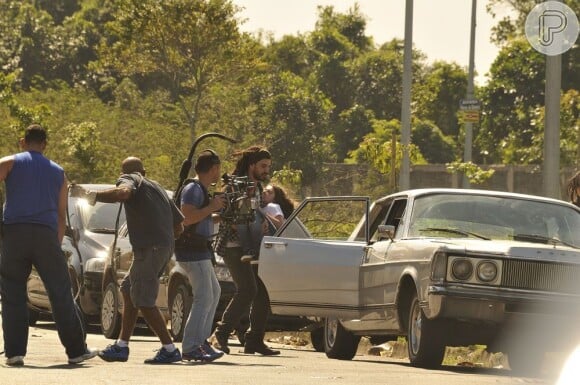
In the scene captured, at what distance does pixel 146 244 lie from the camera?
13.6m

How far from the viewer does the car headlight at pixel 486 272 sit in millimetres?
13727

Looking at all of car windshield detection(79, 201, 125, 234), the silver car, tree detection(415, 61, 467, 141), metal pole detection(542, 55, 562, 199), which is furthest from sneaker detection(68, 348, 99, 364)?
tree detection(415, 61, 467, 141)

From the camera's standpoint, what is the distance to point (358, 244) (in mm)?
15766

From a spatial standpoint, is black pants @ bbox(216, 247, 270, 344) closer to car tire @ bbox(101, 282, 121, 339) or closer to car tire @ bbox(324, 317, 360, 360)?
car tire @ bbox(324, 317, 360, 360)

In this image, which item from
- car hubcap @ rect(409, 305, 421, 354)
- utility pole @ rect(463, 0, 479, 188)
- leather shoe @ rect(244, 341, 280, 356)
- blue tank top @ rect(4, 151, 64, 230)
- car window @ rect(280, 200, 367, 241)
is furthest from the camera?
utility pole @ rect(463, 0, 479, 188)

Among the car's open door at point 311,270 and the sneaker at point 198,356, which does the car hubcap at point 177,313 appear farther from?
the sneaker at point 198,356

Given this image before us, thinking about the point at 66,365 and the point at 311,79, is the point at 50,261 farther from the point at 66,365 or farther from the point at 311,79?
the point at 311,79

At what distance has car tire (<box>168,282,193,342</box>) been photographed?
17859mm

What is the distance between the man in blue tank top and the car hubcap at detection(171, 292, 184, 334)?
467 centimetres

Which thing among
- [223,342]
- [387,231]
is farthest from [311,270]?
[387,231]

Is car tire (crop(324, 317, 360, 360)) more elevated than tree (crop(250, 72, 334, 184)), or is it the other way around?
tree (crop(250, 72, 334, 184))

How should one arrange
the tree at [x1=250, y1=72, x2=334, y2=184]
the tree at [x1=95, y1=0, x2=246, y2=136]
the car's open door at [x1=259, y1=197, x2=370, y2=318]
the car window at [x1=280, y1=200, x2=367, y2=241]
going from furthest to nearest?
1. the tree at [x1=250, y1=72, x2=334, y2=184]
2. the tree at [x1=95, y1=0, x2=246, y2=136]
3. the car window at [x1=280, y1=200, x2=367, y2=241]
4. the car's open door at [x1=259, y1=197, x2=370, y2=318]

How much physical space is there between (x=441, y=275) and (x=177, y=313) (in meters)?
5.01

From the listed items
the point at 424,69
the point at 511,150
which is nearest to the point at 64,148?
the point at 511,150
